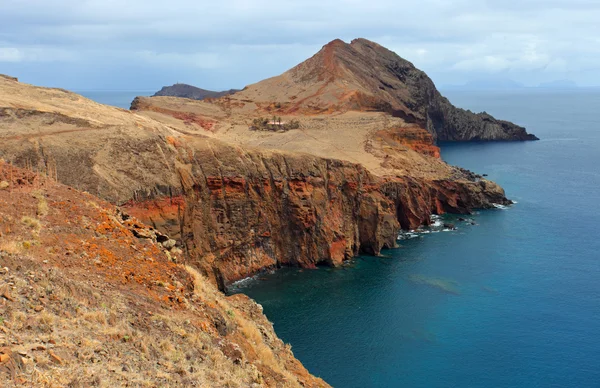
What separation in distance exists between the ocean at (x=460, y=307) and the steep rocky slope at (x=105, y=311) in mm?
20288

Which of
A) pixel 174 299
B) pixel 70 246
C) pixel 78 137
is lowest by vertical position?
pixel 174 299

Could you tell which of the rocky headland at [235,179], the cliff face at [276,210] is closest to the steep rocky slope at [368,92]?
the rocky headland at [235,179]

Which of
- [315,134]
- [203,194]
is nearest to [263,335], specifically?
[203,194]

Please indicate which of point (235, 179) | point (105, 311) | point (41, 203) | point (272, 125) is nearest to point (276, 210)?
point (235, 179)

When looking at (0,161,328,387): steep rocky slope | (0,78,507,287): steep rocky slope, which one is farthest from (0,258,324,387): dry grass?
(0,78,507,287): steep rocky slope

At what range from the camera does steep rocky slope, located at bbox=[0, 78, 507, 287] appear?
50.6 m

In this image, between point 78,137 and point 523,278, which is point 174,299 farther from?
point 523,278

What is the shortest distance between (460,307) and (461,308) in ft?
0.75

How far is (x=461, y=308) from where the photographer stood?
54.3 metres

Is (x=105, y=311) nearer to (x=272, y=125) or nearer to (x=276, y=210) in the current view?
(x=276, y=210)

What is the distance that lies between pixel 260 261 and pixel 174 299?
43151mm

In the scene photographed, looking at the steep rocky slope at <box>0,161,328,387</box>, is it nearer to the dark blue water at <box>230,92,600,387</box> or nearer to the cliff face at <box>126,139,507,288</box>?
the dark blue water at <box>230,92,600,387</box>

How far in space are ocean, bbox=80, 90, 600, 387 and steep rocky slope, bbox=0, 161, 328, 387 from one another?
20288mm

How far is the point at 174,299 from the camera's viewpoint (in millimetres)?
21484
